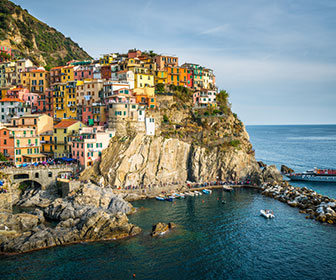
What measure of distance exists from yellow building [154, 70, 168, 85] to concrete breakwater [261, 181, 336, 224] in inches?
1748

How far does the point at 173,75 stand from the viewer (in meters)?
104

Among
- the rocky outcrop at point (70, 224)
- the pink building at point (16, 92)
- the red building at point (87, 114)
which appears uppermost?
the pink building at point (16, 92)

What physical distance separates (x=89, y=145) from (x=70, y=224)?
28.5m

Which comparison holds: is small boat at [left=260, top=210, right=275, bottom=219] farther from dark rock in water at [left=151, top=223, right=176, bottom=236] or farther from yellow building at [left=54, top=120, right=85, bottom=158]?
yellow building at [left=54, top=120, right=85, bottom=158]

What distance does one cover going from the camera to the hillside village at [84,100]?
7850 cm

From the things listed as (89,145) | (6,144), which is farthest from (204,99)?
(6,144)

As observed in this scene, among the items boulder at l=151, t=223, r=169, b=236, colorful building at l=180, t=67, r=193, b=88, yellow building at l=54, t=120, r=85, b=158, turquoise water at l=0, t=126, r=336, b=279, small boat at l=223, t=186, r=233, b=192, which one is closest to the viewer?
turquoise water at l=0, t=126, r=336, b=279

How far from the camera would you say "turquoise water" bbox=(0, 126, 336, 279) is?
39156 mm

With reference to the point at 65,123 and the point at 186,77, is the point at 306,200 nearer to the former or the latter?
the point at 186,77

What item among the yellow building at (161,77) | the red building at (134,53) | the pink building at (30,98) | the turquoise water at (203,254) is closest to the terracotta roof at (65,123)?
the pink building at (30,98)

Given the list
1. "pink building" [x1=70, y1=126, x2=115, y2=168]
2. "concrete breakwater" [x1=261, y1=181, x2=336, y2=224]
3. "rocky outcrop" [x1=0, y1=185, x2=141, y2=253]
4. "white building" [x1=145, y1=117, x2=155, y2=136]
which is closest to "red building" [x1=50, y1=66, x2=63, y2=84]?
"pink building" [x1=70, y1=126, x2=115, y2=168]

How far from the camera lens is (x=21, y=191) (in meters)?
70.5

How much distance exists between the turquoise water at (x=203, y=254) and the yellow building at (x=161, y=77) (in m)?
50.6

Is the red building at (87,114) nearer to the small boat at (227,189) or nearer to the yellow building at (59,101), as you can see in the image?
the yellow building at (59,101)
